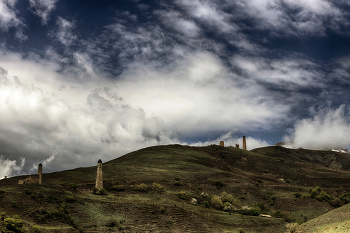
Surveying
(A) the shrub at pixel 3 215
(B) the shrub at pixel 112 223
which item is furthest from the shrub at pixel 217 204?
(A) the shrub at pixel 3 215

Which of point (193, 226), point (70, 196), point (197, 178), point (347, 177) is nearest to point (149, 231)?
point (193, 226)

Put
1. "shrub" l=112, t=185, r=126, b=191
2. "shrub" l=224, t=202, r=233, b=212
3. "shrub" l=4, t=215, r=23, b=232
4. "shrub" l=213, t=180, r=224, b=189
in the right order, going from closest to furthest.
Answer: "shrub" l=4, t=215, r=23, b=232, "shrub" l=224, t=202, r=233, b=212, "shrub" l=112, t=185, r=126, b=191, "shrub" l=213, t=180, r=224, b=189

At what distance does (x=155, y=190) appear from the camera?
5450 cm

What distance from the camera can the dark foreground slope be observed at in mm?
34094

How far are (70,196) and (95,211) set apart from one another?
15.8ft

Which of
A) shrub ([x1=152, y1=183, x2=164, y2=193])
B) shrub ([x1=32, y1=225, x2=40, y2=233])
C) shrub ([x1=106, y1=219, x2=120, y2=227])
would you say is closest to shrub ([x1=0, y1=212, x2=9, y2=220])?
shrub ([x1=32, y1=225, x2=40, y2=233])

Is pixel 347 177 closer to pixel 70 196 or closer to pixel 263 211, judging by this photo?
pixel 263 211

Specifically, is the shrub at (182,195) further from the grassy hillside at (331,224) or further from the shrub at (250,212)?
the grassy hillside at (331,224)

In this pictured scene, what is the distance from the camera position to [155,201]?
1839 inches

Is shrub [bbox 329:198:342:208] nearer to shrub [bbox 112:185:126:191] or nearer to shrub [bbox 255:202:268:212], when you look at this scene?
shrub [bbox 255:202:268:212]

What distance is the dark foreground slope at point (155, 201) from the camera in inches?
1342

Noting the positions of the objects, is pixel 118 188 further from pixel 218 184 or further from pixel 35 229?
pixel 218 184

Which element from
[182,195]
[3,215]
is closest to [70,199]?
[3,215]

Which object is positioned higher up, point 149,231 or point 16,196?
point 16,196
